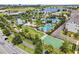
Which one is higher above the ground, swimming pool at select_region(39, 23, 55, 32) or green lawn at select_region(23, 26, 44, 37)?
swimming pool at select_region(39, 23, 55, 32)

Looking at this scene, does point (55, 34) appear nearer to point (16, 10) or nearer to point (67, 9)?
point (67, 9)

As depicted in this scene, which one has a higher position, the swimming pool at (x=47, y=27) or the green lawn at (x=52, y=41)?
the swimming pool at (x=47, y=27)

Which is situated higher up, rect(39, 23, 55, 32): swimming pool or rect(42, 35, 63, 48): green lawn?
rect(39, 23, 55, 32): swimming pool

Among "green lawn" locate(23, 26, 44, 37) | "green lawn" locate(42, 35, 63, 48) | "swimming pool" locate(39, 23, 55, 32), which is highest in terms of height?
"swimming pool" locate(39, 23, 55, 32)

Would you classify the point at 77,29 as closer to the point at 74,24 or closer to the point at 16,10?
the point at 74,24

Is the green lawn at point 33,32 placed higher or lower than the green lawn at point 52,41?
higher

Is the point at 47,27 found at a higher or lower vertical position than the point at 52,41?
higher

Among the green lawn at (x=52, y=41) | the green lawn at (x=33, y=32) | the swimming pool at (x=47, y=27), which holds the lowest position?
the green lawn at (x=52, y=41)

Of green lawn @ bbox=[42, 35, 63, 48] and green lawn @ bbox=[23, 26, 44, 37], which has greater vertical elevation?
green lawn @ bbox=[23, 26, 44, 37]
